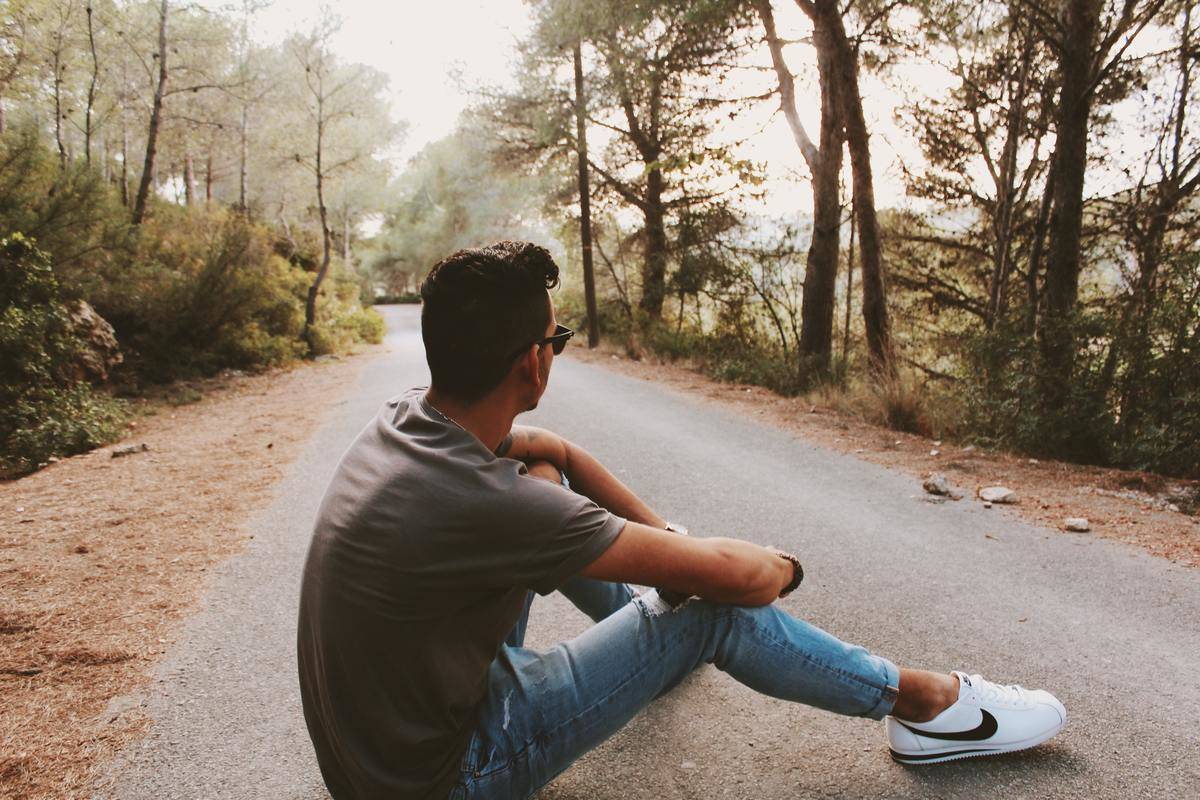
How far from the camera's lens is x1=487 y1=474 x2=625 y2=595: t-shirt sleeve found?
1372mm

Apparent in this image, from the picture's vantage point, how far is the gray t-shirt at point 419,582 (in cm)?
136

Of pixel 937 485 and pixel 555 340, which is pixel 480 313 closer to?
pixel 555 340

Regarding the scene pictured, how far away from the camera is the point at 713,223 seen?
15781 millimetres

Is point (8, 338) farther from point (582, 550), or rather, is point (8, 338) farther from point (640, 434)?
point (582, 550)

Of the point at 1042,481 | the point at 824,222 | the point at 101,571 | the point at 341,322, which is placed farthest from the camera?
the point at 341,322

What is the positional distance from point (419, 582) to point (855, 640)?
2.18 m

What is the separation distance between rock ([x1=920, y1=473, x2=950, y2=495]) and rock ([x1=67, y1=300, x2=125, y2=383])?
31.9ft

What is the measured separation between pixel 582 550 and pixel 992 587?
283 centimetres

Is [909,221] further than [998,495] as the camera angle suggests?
Yes

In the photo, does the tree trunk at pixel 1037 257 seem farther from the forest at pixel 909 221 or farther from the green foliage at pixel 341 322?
the green foliage at pixel 341 322

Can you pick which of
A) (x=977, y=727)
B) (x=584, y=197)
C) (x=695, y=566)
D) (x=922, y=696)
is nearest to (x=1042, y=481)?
(x=977, y=727)

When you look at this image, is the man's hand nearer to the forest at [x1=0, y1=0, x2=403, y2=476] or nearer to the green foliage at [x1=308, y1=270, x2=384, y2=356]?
the forest at [x1=0, y1=0, x2=403, y2=476]

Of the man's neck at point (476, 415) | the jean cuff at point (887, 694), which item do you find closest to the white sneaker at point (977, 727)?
the jean cuff at point (887, 694)

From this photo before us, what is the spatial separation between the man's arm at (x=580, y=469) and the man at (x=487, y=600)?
556 mm
